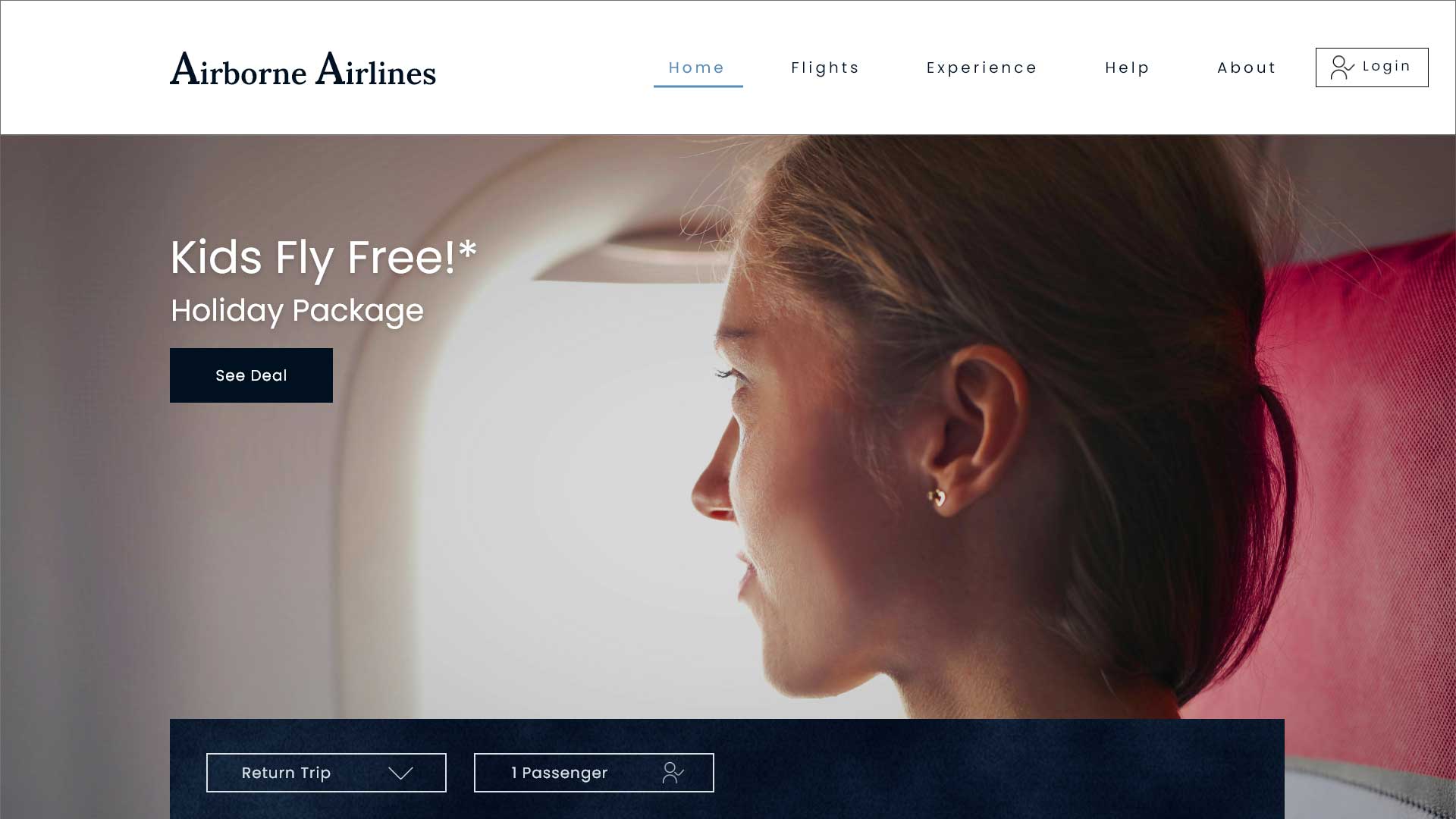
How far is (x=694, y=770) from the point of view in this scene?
2.80 ft

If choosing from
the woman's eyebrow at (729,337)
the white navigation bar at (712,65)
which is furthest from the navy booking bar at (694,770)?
the white navigation bar at (712,65)

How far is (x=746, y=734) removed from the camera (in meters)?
0.85

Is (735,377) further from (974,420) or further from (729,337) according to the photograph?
(974,420)

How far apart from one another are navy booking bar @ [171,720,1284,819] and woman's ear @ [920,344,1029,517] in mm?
241

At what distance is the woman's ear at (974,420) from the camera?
2.66 ft

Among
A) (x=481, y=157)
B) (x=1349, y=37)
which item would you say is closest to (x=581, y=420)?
(x=481, y=157)

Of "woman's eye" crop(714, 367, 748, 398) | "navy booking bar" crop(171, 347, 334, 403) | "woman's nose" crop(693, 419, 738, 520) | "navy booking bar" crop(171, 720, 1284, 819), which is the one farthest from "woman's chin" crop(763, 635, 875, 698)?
"navy booking bar" crop(171, 347, 334, 403)

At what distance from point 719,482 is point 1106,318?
0.40m

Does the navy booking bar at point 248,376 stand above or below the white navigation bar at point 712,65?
below

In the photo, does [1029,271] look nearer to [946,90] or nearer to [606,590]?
[946,90]

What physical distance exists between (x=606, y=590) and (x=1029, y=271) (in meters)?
0.51

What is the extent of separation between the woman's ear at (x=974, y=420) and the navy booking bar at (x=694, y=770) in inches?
9.5

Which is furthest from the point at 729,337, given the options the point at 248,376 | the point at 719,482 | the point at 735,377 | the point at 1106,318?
the point at 248,376

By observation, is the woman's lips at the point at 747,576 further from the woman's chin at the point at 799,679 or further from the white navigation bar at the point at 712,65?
the white navigation bar at the point at 712,65
